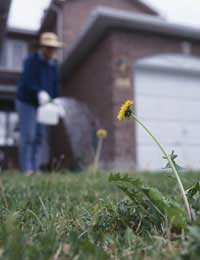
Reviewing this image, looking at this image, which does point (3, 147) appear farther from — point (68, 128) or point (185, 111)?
point (185, 111)

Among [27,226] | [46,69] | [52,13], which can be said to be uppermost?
[52,13]

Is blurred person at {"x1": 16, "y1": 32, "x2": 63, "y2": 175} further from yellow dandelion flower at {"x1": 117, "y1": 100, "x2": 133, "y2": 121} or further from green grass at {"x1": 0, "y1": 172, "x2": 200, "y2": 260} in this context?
yellow dandelion flower at {"x1": 117, "y1": 100, "x2": 133, "y2": 121}

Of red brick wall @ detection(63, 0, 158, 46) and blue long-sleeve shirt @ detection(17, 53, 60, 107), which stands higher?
red brick wall @ detection(63, 0, 158, 46)

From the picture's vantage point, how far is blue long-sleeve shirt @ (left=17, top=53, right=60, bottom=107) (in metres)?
6.09

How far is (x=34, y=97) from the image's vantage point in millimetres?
6090

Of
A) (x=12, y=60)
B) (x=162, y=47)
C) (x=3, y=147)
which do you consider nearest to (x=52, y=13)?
(x=12, y=60)

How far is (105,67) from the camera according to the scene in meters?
9.53

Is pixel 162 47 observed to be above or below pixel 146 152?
above

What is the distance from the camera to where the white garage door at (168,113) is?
9.27 m

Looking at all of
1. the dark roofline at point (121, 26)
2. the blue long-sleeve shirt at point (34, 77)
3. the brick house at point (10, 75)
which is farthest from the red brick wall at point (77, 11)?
the blue long-sleeve shirt at point (34, 77)

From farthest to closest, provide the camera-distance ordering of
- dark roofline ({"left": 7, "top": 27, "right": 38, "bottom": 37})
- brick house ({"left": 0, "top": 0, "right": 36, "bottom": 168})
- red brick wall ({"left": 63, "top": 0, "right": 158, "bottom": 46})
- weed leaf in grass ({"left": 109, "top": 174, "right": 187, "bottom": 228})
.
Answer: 1. dark roofline ({"left": 7, "top": 27, "right": 38, "bottom": 37})
2. brick house ({"left": 0, "top": 0, "right": 36, "bottom": 168})
3. red brick wall ({"left": 63, "top": 0, "right": 158, "bottom": 46})
4. weed leaf in grass ({"left": 109, "top": 174, "right": 187, "bottom": 228})

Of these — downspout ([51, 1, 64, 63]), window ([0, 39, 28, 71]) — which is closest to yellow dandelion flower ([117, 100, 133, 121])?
downspout ([51, 1, 64, 63])

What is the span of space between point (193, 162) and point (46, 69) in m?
4.79

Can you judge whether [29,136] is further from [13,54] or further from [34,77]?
[13,54]
